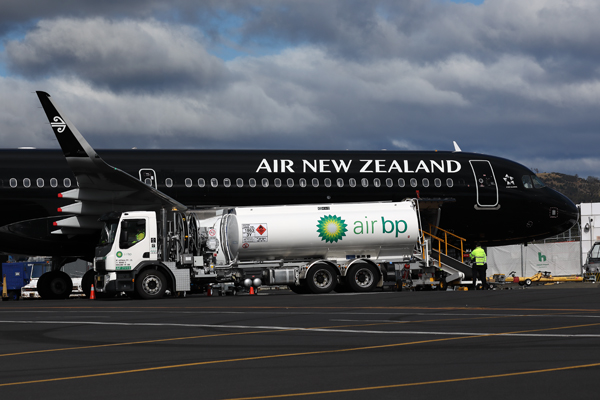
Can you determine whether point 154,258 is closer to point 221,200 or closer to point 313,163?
point 221,200

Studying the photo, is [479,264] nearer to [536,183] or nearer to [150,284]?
[536,183]

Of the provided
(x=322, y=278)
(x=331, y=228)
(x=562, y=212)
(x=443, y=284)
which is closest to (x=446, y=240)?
(x=443, y=284)

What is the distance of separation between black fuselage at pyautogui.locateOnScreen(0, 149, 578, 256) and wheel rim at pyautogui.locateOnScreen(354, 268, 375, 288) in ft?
10.5

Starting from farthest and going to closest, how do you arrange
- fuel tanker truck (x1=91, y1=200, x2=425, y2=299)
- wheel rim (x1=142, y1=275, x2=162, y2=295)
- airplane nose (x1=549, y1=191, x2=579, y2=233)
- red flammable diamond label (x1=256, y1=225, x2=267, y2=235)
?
1. airplane nose (x1=549, y1=191, x2=579, y2=233)
2. red flammable diamond label (x1=256, y1=225, x2=267, y2=235)
3. fuel tanker truck (x1=91, y1=200, x2=425, y2=299)
4. wheel rim (x1=142, y1=275, x2=162, y2=295)

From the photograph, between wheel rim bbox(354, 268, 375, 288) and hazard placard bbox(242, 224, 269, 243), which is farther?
wheel rim bbox(354, 268, 375, 288)

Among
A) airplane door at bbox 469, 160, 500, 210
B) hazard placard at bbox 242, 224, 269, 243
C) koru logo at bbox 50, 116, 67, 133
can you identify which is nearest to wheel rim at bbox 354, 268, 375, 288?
hazard placard at bbox 242, 224, 269, 243

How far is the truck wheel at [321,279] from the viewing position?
26922 mm

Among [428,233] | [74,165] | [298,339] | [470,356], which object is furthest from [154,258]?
[470,356]

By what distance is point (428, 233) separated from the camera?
29.0m

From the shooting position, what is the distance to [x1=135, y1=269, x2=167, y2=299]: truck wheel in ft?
82.1

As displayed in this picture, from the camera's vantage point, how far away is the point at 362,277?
27422 mm

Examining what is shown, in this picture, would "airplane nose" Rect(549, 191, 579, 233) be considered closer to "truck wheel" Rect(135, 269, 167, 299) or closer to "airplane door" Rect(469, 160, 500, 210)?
"airplane door" Rect(469, 160, 500, 210)

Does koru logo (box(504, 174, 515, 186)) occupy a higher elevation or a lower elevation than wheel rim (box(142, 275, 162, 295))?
higher

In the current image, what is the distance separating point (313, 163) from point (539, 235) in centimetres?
961
